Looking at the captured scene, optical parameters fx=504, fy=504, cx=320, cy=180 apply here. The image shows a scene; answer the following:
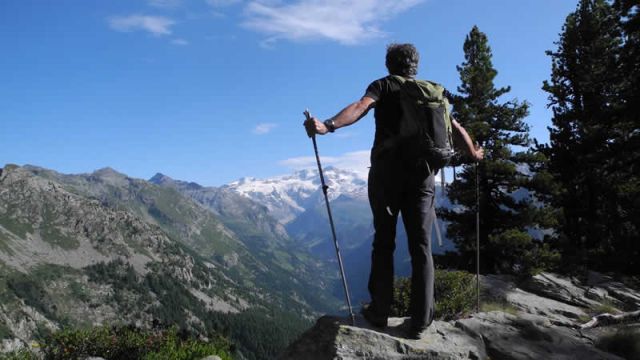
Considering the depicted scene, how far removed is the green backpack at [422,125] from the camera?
6582mm

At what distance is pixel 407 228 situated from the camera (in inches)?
271

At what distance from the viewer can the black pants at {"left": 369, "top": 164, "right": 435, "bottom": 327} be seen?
664 centimetres

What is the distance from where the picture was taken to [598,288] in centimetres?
1942

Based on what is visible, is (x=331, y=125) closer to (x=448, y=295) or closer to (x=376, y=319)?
(x=376, y=319)

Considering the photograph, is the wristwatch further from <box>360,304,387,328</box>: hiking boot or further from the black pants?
<box>360,304,387,328</box>: hiking boot

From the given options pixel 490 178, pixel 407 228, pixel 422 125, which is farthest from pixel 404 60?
pixel 490 178

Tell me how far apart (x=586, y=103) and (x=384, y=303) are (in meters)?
28.9

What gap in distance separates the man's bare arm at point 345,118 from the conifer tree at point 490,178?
70.9 feet

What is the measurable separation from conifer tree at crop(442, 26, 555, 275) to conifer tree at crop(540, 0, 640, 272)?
6.92ft

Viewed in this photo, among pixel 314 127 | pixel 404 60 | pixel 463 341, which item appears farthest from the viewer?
pixel 463 341

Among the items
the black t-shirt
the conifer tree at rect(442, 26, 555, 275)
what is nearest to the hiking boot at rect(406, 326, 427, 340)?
the black t-shirt

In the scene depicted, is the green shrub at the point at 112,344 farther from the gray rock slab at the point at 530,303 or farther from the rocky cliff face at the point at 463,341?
the gray rock slab at the point at 530,303

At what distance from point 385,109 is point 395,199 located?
1.23 meters

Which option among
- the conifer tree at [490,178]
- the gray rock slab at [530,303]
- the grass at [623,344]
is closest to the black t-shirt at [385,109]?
the grass at [623,344]
